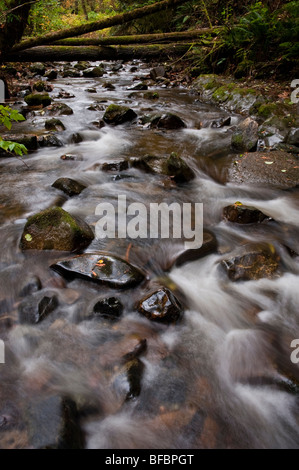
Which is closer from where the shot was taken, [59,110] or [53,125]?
[53,125]

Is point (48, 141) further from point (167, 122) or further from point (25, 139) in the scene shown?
point (167, 122)

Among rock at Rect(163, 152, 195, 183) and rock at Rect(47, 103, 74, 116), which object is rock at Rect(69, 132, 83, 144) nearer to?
rock at Rect(47, 103, 74, 116)

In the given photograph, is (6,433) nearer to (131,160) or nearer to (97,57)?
(131,160)

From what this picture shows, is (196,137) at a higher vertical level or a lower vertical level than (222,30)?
lower

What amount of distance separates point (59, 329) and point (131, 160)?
3516 mm

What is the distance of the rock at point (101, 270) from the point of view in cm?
272

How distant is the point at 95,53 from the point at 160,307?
10.9m

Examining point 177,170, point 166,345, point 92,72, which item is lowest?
point 166,345

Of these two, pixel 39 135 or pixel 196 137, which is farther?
pixel 196 137

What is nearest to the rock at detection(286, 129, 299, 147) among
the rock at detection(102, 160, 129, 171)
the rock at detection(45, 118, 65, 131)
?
the rock at detection(102, 160, 129, 171)

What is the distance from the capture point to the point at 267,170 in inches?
191

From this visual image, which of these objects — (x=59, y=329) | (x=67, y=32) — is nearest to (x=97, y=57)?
(x=67, y=32)

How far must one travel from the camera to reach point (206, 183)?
489cm

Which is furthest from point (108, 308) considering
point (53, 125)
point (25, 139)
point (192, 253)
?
point (53, 125)
